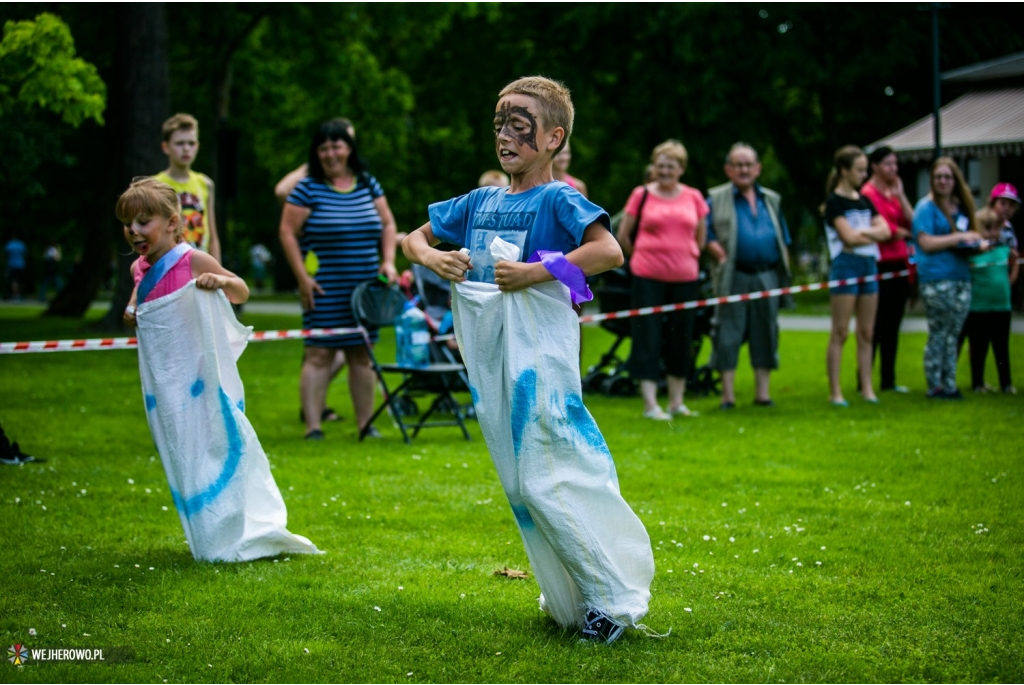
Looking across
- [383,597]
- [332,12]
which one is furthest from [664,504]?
[332,12]

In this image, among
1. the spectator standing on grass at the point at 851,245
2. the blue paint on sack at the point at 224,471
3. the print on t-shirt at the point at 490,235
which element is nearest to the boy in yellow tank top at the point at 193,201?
the blue paint on sack at the point at 224,471

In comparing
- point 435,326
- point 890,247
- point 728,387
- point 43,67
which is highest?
point 43,67

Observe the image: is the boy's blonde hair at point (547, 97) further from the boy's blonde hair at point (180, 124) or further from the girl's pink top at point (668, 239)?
the girl's pink top at point (668, 239)

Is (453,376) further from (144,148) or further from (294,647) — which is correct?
(144,148)

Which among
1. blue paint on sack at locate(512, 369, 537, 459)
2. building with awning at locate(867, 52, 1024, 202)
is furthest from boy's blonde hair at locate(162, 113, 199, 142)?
building with awning at locate(867, 52, 1024, 202)

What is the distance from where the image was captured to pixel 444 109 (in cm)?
3912

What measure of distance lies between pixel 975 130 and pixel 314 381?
718 inches

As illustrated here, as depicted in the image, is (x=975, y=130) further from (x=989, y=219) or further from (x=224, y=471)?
(x=224, y=471)

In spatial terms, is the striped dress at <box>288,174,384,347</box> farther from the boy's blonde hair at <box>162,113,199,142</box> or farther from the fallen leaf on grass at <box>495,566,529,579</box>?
the fallen leaf on grass at <box>495,566,529,579</box>

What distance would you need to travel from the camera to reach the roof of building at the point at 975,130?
2231 centimetres

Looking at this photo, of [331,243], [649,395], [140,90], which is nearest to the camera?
[331,243]

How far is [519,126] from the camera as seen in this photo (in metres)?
4.45

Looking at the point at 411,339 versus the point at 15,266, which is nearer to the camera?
the point at 411,339

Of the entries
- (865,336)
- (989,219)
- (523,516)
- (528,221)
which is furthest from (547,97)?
(989,219)
